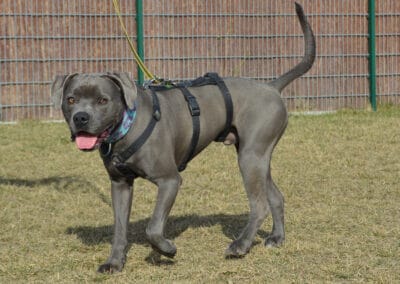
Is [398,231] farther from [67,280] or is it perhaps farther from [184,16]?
[184,16]

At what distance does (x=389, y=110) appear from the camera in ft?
48.4

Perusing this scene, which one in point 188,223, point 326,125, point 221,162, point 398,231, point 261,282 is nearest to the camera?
point 261,282

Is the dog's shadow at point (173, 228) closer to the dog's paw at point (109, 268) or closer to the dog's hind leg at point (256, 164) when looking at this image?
the dog's hind leg at point (256, 164)

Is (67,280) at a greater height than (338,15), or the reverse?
(338,15)

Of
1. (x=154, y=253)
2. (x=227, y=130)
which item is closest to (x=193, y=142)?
(x=227, y=130)

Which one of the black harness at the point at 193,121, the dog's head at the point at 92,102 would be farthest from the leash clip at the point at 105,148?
the dog's head at the point at 92,102

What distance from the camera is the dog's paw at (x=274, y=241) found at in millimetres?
5852

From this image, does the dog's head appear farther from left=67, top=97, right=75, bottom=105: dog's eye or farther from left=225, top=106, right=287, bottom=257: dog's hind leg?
left=225, top=106, right=287, bottom=257: dog's hind leg

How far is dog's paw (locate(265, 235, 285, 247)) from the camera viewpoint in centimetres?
585

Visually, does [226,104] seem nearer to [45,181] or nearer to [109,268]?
[109,268]

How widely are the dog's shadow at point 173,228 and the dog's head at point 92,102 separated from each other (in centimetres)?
132

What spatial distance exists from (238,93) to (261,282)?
1.51 m

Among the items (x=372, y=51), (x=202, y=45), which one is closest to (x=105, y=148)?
(x=202, y=45)

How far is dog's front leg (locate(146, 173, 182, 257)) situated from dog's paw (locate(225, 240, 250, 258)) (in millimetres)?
486
